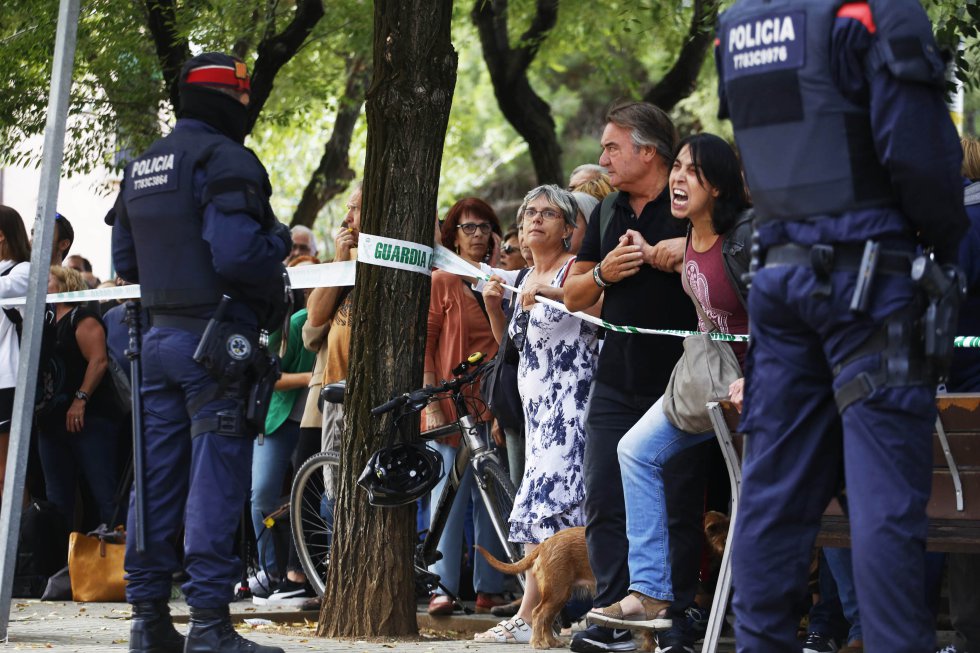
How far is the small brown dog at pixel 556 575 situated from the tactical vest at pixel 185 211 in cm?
180

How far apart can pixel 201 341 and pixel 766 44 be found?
2711 millimetres

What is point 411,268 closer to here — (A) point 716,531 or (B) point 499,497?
(B) point 499,497

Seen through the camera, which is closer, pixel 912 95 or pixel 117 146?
pixel 912 95

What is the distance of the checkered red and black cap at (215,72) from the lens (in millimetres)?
6102

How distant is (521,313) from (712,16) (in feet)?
14.7

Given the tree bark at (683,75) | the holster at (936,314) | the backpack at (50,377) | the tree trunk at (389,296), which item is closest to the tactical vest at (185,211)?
the tree trunk at (389,296)

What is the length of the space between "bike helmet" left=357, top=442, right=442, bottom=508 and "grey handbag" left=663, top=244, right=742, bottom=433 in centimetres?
154

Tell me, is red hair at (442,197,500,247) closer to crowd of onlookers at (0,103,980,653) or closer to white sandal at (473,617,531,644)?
crowd of onlookers at (0,103,980,653)

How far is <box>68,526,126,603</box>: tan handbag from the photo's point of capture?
30.2 feet

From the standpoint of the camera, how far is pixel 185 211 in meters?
5.95

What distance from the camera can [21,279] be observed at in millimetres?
8914

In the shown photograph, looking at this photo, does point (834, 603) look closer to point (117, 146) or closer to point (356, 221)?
point (356, 221)

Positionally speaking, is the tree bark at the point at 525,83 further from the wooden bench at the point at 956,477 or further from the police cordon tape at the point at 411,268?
the wooden bench at the point at 956,477

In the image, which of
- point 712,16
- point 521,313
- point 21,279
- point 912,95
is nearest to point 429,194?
point 521,313
